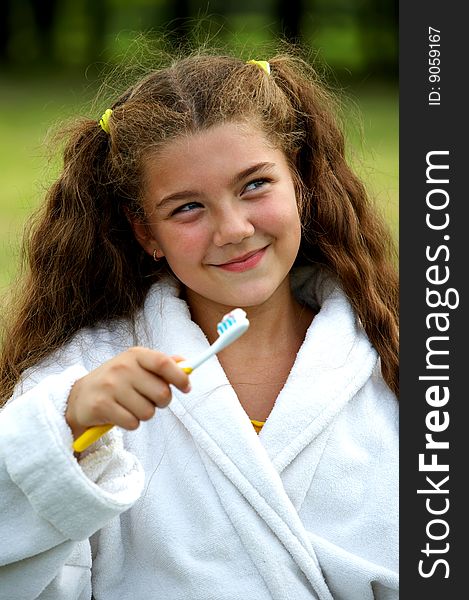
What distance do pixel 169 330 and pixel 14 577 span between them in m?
0.51

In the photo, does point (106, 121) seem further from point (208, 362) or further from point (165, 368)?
point (165, 368)

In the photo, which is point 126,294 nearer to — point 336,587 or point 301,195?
point 301,195

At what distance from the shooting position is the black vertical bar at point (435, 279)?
1978 millimetres

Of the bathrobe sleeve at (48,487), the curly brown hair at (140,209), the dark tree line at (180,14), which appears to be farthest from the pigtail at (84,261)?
the dark tree line at (180,14)

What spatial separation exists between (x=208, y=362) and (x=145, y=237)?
268 millimetres

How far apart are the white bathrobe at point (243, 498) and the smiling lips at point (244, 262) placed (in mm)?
149

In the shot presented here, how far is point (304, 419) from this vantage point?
2062mm

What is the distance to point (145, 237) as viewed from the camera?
2.20m

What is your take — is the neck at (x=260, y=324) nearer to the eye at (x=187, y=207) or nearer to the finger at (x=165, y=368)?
the eye at (x=187, y=207)

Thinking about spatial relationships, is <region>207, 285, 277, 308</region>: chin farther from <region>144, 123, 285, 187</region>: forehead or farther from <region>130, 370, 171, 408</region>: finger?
<region>130, 370, 171, 408</region>: finger

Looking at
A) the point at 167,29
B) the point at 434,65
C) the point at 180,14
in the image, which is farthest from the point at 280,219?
the point at 180,14

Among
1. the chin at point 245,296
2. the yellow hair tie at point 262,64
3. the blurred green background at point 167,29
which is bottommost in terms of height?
the chin at point 245,296

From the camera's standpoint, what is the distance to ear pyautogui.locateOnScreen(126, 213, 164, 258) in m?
2.18

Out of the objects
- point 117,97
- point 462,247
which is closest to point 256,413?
point 462,247
